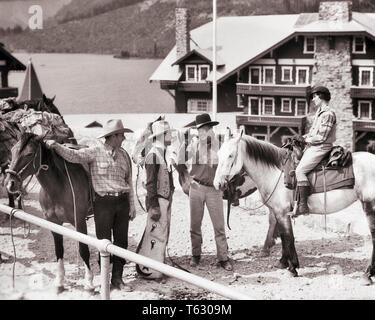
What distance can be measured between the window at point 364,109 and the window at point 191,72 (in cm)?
1037

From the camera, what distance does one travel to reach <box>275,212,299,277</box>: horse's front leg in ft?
28.0

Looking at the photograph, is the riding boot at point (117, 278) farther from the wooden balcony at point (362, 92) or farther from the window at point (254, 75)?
the window at point (254, 75)

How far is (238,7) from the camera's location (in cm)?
4191

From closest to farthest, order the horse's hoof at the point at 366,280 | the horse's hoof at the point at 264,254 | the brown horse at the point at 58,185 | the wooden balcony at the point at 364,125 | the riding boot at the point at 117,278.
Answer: the brown horse at the point at 58,185 → the riding boot at the point at 117,278 → the horse's hoof at the point at 366,280 → the horse's hoof at the point at 264,254 → the wooden balcony at the point at 364,125

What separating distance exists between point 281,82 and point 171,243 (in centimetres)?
2632

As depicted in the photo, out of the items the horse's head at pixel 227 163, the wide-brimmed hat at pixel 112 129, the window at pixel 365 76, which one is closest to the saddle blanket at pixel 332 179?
the horse's head at pixel 227 163

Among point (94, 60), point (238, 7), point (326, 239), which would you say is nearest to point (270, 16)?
point (238, 7)

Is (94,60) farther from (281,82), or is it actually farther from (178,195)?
(178,195)

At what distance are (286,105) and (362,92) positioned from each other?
14.7 ft

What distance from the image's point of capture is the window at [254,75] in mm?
35844

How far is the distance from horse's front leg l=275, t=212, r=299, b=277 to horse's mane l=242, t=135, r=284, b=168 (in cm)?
78

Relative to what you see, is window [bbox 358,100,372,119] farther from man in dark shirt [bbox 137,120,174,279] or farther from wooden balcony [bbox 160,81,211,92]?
man in dark shirt [bbox 137,120,174,279]

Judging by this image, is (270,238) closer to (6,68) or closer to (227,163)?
(227,163)

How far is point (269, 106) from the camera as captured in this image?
36094mm
